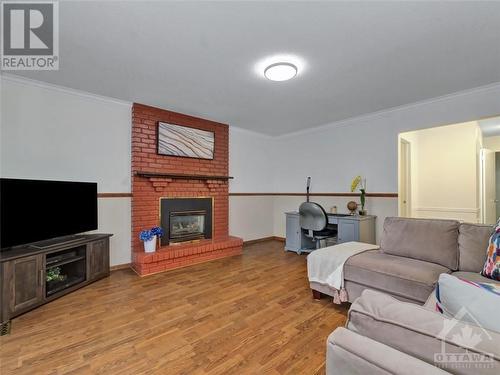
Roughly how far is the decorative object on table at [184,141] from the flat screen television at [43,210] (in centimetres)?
117

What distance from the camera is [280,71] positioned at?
2.36 m

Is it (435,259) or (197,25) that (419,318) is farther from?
(197,25)

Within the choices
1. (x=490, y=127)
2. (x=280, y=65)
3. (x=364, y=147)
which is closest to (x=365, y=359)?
(x=280, y=65)

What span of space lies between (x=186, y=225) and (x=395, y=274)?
3.03 m

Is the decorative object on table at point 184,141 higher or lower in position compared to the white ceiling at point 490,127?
lower

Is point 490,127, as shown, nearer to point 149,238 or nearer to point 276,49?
point 276,49

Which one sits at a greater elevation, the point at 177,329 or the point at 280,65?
the point at 280,65

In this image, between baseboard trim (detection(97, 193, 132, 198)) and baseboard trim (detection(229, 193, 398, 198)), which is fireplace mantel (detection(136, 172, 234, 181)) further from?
baseboard trim (detection(229, 193, 398, 198))

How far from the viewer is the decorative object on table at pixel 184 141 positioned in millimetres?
3680

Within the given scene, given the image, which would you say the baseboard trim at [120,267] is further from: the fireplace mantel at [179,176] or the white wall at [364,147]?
the white wall at [364,147]

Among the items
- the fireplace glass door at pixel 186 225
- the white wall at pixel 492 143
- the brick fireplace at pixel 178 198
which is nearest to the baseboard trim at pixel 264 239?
the brick fireplace at pixel 178 198

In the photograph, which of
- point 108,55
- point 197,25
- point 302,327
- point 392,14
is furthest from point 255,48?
point 302,327

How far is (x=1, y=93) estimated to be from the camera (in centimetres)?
254

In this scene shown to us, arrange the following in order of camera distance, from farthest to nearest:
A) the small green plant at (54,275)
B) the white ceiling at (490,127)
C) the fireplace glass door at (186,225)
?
the white ceiling at (490,127)
the fireplace glass door at (186,225)
the small green plant at (54,275)
